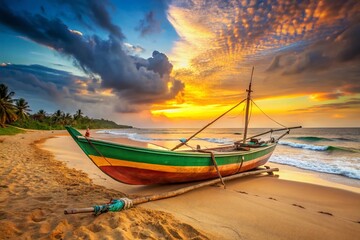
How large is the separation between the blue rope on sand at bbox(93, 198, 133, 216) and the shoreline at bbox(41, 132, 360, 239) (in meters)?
0.75

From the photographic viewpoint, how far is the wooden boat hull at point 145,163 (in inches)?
199

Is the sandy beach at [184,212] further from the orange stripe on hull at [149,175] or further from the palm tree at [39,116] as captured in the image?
the palm tree at [39,116]

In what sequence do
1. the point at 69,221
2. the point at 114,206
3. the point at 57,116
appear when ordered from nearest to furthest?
the point at 69,221 < the point at 114,206 < the point at 57,116

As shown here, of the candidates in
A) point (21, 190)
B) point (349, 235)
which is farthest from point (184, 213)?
point (21, 190)

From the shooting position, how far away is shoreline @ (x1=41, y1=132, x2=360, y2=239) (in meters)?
3.91

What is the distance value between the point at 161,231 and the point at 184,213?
1232 mm

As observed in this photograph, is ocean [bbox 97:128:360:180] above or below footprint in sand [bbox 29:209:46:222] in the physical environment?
above

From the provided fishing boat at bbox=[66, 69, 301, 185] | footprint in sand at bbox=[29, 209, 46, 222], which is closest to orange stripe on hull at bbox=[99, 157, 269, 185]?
fishing boat at bbox=[66, 69, 301, 185]

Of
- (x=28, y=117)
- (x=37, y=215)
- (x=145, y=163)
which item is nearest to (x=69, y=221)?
(x=37, y=215)

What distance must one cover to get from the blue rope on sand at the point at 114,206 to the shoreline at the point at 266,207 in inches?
29.4

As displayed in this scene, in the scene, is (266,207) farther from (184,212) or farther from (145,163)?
(145,163)

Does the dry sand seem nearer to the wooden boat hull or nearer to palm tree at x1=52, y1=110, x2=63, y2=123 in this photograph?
the wooden boat hull

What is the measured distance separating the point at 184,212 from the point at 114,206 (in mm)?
1653

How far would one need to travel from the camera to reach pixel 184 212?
4523mm
